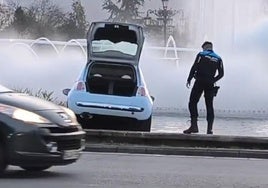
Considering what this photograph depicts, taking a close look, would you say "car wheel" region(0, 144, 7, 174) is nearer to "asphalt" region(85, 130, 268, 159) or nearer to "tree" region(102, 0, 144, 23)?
"asphalt" region(85, 130, 268, 159)

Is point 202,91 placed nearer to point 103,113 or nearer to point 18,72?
point 103,113

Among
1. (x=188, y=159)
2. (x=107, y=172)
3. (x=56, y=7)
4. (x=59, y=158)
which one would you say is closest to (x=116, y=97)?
(x=188, y=159)

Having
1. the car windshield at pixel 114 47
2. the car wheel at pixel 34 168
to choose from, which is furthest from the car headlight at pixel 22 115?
the car windshield at pixel 114 47

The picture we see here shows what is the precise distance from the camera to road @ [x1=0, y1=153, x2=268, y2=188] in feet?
36.6

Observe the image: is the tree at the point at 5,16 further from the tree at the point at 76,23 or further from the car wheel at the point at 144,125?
the car wheel at the point at 144,125

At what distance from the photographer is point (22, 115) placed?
11.1m

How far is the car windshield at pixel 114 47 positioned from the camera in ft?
65.1

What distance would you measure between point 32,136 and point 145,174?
2051mm

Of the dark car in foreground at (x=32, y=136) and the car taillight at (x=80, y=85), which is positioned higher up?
the dark car in foreground at (x=32, y=136)

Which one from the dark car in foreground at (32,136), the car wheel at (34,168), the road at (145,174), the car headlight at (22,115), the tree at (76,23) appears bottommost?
the tree at (76,23)

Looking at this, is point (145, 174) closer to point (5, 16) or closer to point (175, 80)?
point (175, 80)

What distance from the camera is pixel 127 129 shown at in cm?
1852

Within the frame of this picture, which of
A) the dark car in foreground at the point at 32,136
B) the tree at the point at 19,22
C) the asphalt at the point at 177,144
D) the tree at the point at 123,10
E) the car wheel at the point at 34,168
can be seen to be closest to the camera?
the dark car in foreground at the point at 32,136

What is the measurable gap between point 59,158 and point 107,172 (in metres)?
1.35
